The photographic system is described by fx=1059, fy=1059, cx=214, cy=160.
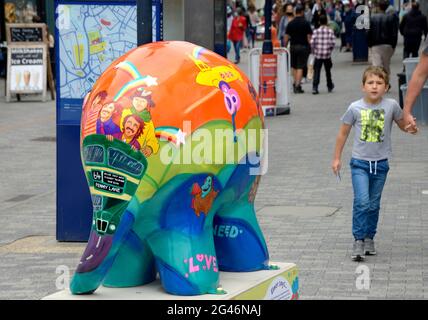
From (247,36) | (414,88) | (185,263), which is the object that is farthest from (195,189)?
(247,36)

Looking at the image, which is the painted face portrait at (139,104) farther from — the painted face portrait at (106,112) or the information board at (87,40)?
the information board at (87,40)

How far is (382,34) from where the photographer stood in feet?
74.0

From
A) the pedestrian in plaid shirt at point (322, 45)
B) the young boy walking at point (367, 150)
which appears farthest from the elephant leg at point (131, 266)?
the pedestrian in plaid shirt at point (322, 45)

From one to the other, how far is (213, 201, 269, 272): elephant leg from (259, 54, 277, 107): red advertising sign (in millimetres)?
13704

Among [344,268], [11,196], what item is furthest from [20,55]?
[344,268]

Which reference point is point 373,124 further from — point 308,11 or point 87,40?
point 308,11

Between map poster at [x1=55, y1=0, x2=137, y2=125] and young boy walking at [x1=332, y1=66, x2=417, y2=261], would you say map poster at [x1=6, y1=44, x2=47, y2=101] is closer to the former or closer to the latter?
map poster at [x1=55, y1=0, x2=137, y2=125]

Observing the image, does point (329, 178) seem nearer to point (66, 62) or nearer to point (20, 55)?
point (66, 62)

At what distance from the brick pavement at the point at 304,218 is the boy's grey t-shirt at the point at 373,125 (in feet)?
2.71

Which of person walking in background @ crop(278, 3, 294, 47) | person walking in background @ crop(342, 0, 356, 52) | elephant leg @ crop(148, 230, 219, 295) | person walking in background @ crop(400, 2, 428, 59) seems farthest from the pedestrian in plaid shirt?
elephant leg @ crop(148, 230, 219, 295)

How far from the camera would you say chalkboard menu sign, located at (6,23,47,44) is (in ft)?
73.1

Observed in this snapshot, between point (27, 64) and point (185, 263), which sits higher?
point (185, 263)

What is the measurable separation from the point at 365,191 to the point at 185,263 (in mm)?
3443

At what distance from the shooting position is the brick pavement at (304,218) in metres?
7.50
